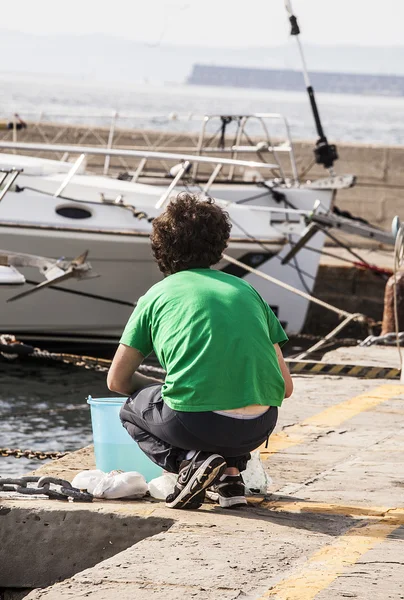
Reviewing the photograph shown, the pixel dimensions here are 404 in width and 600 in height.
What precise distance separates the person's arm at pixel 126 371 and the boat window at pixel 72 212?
8.16 metres

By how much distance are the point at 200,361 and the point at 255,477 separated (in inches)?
27.3

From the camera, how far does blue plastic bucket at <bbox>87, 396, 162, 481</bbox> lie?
5.26 m

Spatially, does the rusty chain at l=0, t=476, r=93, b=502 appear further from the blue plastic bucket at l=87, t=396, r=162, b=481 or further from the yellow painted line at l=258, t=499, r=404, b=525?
the yellow painted line at l=258, t=499, r=404, b=525

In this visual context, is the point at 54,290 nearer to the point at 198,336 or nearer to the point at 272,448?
the point at 272,448

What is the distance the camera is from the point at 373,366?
897cm

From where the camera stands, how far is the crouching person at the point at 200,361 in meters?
4.67

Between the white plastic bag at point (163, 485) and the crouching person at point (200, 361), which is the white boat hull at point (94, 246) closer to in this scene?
the white plastic bag at point (163, 485)

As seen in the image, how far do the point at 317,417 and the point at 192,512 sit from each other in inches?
93.6

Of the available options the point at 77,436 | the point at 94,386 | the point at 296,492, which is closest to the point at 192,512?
the point at 296,492

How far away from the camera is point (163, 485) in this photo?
195 inches

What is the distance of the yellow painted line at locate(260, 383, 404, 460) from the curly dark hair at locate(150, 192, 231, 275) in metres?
1.45

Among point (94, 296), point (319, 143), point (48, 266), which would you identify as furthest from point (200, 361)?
point (319, 143)

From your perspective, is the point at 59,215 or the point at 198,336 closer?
the point at 198,336

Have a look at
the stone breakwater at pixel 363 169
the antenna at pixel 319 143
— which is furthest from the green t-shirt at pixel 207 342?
the stone breakwater at pixel 363 169
